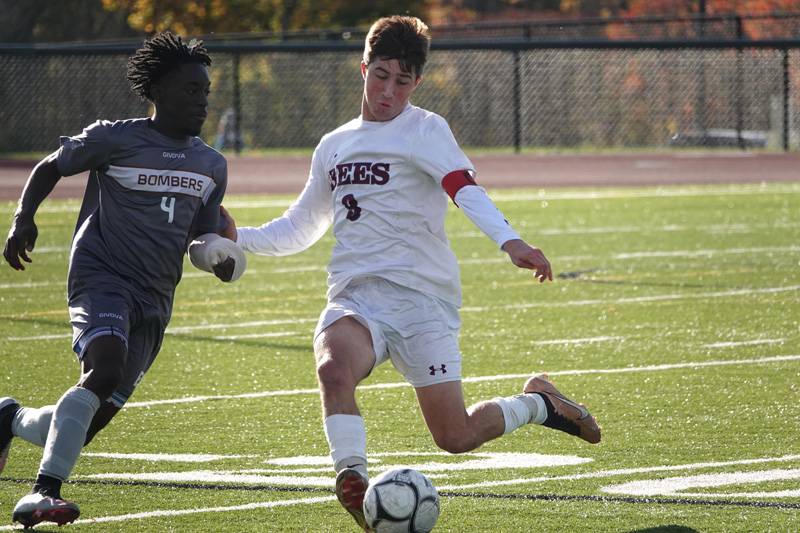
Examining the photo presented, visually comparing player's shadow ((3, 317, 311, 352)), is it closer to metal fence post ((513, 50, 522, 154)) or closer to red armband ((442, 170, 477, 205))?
red armband ((442, 170, 477, 205))

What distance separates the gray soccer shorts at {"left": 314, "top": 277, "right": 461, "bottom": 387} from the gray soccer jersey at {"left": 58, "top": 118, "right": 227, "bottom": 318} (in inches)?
26.3

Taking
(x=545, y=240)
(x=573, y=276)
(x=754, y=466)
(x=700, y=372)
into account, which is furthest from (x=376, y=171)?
(x=545, y=240)

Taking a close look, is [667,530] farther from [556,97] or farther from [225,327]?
[556,97]

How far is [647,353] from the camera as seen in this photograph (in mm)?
8805

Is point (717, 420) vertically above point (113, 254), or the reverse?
point (113, 254)

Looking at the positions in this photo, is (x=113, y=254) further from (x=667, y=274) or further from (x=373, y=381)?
(x=667, y=274)

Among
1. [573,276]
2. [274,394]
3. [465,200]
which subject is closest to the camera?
[465,200]

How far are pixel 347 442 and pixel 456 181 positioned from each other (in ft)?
3.50

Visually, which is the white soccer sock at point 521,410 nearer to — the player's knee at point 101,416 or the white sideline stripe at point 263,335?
the player's knee at point 101,416

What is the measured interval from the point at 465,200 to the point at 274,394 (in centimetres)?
277

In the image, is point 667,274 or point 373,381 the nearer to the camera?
point 373,381

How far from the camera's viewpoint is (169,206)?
555 cm

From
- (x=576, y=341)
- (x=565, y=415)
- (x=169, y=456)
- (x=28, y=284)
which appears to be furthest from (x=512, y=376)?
(x=28, y=284)

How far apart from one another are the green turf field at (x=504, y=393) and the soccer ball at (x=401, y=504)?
0.35 meters
